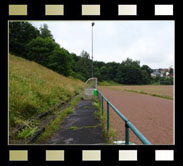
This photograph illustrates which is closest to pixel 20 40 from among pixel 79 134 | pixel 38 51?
pixel 38 51

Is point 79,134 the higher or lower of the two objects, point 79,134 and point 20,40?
the lower

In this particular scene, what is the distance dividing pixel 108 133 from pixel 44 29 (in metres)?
43.7

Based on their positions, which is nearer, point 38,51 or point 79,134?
point 79,134

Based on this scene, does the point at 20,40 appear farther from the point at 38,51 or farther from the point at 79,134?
the point at 79,134

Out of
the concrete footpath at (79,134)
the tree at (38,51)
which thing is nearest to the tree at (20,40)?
the tree at (38,51)

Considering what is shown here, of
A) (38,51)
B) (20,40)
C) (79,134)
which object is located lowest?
(79,134)

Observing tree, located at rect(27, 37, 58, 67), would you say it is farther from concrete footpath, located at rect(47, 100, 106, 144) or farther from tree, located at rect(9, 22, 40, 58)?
concrete footpath, located at rect(47, 100, 106, 144)

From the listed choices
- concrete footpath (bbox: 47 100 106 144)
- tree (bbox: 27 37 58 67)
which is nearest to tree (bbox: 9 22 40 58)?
tree (bbox: 27 37 58 67)
